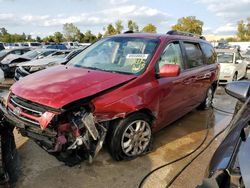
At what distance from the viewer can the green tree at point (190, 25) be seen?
57.7 metres

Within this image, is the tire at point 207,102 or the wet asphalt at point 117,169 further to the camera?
the tire at point 207,102

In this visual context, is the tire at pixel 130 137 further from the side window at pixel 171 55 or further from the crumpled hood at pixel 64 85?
the side window at pixel 171 55

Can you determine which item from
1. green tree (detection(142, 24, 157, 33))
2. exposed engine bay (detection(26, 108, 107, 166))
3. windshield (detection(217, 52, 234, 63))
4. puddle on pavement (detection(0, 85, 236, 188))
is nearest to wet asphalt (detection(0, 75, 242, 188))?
puddle on pavement (detection(0, 85, 236, 188))

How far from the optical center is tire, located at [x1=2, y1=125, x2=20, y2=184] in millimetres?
3055

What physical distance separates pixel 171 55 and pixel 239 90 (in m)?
2.11

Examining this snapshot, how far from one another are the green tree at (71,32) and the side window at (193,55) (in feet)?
190

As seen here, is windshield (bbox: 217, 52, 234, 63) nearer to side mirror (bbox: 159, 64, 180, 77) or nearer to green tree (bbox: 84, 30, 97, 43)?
side mirror (bbox: 159, 64, 180, 77)

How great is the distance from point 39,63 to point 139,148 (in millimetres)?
6828

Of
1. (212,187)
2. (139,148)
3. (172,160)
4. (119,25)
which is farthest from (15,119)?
(119,25)

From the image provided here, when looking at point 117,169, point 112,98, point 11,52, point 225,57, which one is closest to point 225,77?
point 225,57

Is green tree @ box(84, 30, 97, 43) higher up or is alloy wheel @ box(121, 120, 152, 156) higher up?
green tree @ box(84, 30, 97, 43)

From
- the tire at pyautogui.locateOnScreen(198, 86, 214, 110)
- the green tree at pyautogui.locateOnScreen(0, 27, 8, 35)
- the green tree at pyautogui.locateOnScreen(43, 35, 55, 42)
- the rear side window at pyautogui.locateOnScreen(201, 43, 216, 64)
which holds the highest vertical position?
the green tree at pyautogui.locateOnScreen(0, 27, 8, 35)

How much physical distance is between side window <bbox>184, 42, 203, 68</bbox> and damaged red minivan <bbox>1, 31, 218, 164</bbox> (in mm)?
47

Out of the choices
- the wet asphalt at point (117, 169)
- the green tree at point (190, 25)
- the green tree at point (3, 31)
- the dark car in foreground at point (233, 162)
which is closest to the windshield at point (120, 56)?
the wet asphalt at point (117, 169)
